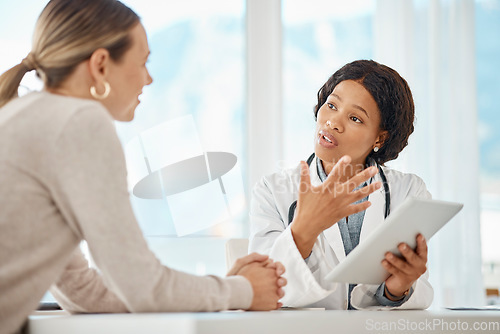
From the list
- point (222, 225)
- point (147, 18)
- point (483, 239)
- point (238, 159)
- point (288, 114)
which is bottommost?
point (483, 239)

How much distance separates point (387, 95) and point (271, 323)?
3.87 ft

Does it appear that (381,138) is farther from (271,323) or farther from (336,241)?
(271,323)

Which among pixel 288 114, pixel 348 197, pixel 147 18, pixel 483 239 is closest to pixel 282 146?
pixel 288 114

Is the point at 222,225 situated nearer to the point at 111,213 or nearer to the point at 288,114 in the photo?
the point at 288,114

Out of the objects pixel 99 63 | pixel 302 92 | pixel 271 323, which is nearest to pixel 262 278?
pixel 271 323

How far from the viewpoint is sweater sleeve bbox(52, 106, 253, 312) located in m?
0.80

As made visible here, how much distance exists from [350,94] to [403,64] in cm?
166

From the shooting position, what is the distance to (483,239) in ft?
11.2

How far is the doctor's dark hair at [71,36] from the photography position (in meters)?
0.95

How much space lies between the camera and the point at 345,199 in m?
1.27

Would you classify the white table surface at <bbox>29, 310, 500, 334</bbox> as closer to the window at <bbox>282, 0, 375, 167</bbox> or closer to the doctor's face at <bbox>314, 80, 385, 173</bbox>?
the doctor's face at <bbox>314, 80, 385, 173</bbox>

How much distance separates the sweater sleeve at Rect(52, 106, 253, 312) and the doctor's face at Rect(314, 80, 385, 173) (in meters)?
0.97

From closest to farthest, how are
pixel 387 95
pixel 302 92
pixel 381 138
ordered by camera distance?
pixel 387 95 < pixel 381 138 < pixel 302 92

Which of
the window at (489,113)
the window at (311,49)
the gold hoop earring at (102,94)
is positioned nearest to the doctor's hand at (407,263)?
the gold hoop earring at (102,94)
